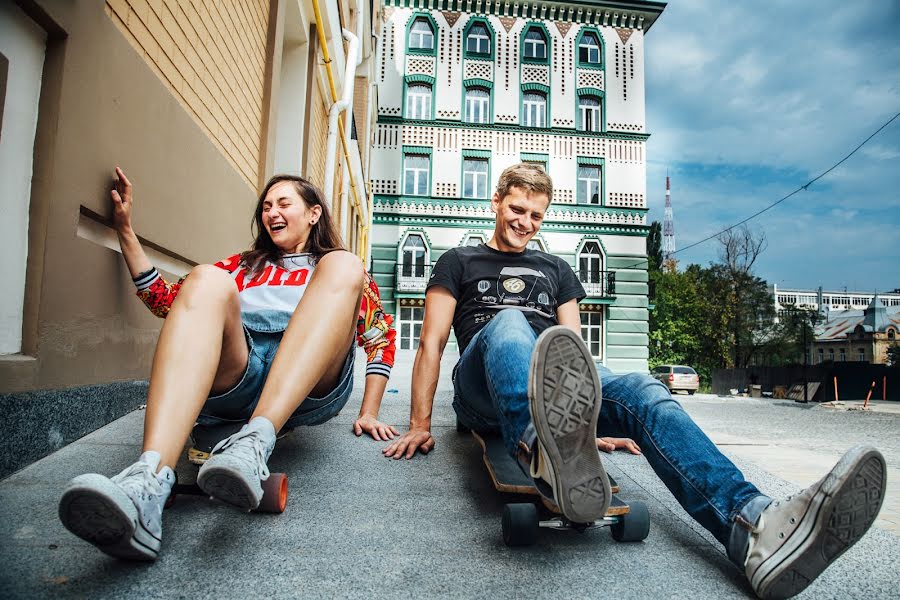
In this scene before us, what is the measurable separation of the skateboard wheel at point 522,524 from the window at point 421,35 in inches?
805

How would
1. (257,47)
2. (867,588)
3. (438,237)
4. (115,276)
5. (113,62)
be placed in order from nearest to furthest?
(867,588)
(113,62)
(115,276)
(257,47)
(438,237)

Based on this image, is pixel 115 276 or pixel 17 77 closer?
pixel 17 77

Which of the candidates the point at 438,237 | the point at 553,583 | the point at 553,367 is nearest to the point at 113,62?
the point at 553,367

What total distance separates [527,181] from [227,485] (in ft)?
5.48

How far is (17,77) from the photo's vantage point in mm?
1560

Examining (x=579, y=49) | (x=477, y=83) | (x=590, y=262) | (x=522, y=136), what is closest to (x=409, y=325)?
(x=590, y=262)

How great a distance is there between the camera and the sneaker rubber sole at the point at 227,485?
43.7 inches

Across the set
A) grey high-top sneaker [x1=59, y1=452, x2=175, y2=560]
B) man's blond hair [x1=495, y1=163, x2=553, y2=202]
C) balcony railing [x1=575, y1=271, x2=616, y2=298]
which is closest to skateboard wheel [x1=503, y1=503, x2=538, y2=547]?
grey high-top sneaker [x1=59, y1=452, x2=175, y2=560]

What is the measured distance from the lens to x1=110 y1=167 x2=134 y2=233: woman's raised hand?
1946mm

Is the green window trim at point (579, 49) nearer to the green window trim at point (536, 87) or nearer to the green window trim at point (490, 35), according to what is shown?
the green window trim at point (536, 87)

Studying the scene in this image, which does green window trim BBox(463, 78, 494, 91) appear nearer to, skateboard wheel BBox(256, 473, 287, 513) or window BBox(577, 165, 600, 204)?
window BBox(577, 165, 600, 204)

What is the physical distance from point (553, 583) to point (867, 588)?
29.0 inches

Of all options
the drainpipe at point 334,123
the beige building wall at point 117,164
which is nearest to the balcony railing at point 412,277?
the drainpipe at point 334,123

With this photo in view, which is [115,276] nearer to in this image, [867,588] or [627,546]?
[627,546]
